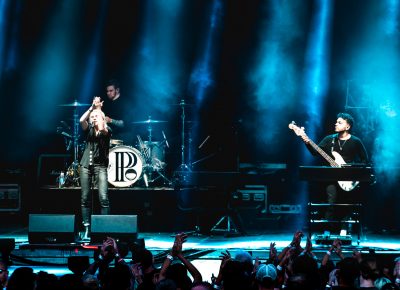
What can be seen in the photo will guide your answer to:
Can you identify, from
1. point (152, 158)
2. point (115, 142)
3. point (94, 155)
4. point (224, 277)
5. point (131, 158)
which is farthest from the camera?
point (152, 158)

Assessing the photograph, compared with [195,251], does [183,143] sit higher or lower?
higher

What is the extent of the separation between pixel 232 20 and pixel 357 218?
4640 mm

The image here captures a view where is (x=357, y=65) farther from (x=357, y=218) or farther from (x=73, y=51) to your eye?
(x=73, y=51)

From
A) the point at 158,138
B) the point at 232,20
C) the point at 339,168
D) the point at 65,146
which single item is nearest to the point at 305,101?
the point at 232,20

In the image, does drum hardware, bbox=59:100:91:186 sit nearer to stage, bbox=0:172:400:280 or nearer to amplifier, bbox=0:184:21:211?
stage, bbox=0:172:400:280

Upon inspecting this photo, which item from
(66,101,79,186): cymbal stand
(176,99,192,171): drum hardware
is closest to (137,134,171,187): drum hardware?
(176,99,192,171): drum hardware

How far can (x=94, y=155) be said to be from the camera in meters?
10.6

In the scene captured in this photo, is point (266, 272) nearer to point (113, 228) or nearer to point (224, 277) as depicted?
point (224, 277)

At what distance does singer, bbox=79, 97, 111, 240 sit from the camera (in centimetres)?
1056

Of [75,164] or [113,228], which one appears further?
[75,164]

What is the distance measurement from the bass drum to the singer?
1.86 m

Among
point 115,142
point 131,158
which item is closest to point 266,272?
point 131,158

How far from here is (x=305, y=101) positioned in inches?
550

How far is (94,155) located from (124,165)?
7.32ft
